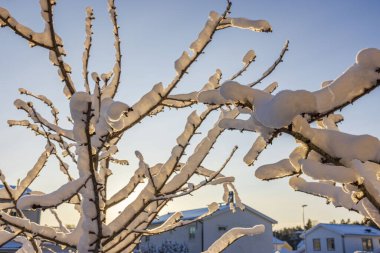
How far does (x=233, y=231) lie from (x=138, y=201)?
3.20 ft

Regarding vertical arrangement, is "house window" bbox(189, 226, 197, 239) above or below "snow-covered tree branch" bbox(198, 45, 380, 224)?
above

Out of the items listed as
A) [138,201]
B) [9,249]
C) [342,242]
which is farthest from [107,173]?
[342,242]

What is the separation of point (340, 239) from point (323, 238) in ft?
7.17

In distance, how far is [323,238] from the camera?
3725 cm

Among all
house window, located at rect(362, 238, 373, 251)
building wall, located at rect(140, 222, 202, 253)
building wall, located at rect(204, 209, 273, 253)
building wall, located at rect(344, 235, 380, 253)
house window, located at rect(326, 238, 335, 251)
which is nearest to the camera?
building wall, located at rect(140, 222, 202, 253)

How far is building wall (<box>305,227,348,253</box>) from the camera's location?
35.5 meters

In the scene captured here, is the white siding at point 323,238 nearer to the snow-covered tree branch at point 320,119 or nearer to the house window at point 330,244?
the house window at point 330,244

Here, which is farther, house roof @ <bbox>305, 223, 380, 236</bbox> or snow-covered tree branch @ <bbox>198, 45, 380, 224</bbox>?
house roof @ <bbox>305, 223, 380, 236</bbox>

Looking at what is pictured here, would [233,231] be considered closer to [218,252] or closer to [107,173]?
[218,252]

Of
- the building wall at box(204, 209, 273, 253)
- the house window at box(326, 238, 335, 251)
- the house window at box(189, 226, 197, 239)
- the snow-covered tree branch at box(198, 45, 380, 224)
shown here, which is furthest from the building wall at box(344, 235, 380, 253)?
the snow-covered tree branch at box(198, 45, 380, 224)

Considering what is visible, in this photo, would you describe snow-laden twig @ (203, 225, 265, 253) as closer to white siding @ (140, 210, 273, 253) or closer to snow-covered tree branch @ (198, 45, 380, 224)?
snow-covered tree branch @ (198, 45, 380, 224)

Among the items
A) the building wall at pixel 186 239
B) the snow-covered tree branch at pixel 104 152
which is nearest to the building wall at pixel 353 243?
the building wall at pixel 186 239

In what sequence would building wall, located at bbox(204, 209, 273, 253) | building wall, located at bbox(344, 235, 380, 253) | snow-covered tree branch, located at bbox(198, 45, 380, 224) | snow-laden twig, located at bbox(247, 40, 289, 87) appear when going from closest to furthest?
snow-covered tree branch, located at bbox(198, 45, 380, 224) < snow-laden twig, located at bbox(247, 40, 289, 87) < building wall, located at bbox(204, 209, 273, 253) < building wall, located at bbox(344, 235, 380, 253)

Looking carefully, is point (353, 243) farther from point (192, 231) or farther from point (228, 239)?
point (228, 239)
